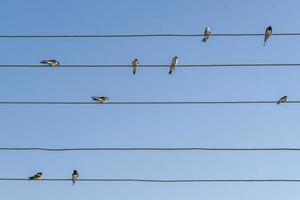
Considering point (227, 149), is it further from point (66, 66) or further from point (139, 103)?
point (66, 66)

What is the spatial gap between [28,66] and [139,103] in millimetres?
3096

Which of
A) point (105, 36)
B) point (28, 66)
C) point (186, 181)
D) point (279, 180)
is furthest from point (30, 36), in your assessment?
point (279, 180)

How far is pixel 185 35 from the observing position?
19.4m

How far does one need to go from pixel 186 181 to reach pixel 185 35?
3.96m

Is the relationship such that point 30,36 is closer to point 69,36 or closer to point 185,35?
point 69,36

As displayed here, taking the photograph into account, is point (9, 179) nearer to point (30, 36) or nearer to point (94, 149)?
point (94, 149)

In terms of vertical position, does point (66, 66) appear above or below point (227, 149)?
above

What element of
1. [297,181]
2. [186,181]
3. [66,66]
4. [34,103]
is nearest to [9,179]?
[34,103]

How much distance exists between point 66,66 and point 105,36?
4.24 feet

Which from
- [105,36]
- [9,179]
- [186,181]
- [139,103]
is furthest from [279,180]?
[9,179]

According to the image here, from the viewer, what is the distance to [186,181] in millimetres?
20156

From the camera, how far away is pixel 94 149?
64.5 feet

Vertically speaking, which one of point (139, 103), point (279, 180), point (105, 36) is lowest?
point (279, 180)

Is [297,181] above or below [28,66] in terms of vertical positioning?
below
